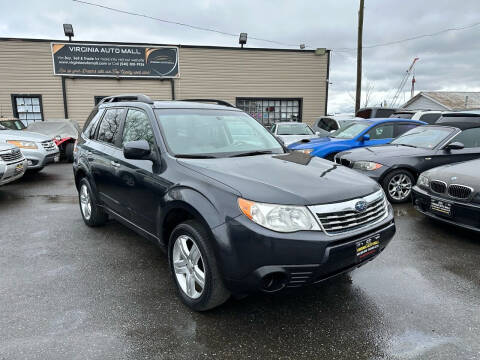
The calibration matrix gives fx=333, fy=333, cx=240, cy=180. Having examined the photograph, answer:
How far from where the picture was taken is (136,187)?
3258mm

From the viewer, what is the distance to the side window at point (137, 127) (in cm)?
327

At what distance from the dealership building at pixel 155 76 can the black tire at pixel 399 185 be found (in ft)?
38.0

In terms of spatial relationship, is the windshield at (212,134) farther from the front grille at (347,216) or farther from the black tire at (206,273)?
the front grille at (347,216)

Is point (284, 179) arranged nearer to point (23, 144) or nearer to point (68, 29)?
point (23, 144)

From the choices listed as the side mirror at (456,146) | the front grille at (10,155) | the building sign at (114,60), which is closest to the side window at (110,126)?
the front grille at (10,155)

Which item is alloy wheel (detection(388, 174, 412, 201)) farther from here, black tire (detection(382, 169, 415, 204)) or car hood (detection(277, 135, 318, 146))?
car hood (detection(277, 135, 318, 146))

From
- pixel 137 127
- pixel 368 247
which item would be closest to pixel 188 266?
pixel 368 247

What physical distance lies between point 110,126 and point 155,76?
12.5 m

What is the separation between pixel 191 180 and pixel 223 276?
77 centimetres

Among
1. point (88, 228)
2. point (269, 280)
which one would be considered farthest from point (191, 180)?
point (88, 228)

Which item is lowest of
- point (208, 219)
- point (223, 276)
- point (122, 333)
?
point (122, 333)

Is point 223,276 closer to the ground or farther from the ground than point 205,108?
closer to the ground

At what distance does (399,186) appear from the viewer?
19.6 ft

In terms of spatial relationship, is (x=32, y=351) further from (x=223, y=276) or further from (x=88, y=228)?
(x=88, y=228)
